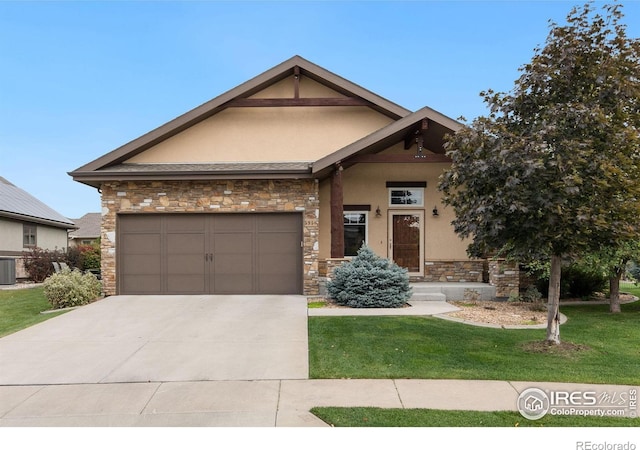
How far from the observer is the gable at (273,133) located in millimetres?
13328

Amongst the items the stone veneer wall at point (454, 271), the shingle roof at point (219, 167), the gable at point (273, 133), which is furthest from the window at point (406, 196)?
the shingle roof at point (219, 167)

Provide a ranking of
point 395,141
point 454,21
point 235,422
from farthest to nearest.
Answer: point 395,141, point 454,21, point 235,422

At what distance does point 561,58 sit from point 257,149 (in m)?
9.01

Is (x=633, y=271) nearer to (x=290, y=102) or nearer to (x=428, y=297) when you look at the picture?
(x=428, y=297)

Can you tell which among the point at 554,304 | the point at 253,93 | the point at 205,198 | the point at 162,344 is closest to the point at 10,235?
the point at 205,198

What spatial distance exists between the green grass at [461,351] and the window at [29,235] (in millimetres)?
20679

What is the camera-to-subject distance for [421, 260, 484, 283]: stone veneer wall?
13.0 meters

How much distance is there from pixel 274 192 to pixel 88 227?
3595 centimetres

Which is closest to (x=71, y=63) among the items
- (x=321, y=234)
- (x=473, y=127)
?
(x=321, y=234)

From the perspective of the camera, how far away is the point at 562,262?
675 cm

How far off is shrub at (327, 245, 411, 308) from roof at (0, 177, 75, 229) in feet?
60.2

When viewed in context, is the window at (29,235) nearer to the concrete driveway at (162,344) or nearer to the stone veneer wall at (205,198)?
the stone veneer wall at (205,198)

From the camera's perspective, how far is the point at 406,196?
1379 centimetres

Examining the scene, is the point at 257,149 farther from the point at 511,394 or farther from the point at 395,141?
the point at 511,394
